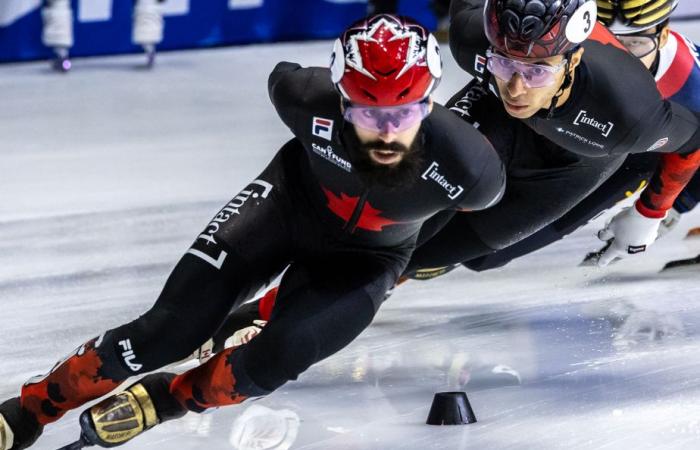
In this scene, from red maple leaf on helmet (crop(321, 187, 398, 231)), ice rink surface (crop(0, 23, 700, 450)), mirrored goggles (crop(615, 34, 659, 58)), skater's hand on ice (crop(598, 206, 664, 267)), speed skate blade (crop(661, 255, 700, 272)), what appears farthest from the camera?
speed skate blade (crop(661, 255, 700, 272))

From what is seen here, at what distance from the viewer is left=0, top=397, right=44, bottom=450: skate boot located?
13.1 ft

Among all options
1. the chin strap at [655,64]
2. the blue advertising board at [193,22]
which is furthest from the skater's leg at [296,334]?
the blue advertising board at [193,22]

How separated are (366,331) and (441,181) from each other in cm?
151

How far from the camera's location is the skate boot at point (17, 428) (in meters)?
3.99

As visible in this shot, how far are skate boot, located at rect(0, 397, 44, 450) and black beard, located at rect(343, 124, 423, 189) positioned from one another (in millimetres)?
1264

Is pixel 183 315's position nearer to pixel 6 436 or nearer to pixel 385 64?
pixel 6 436

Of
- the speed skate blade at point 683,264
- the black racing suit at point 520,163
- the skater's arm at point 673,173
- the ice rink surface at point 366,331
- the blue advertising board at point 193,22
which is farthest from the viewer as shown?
the blue advertising board at point 193,22

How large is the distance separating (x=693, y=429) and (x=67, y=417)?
2046 millimetres

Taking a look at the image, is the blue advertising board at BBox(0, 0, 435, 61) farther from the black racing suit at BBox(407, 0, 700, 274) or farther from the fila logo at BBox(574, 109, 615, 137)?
the fila logo at BBox(574, 109, 615, 137)

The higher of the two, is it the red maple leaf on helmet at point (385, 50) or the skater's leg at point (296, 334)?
the red maple leaf on helmet at point (385, 50)

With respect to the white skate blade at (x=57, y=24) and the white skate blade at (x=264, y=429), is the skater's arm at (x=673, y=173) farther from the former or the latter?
the white skate blade at (x=57, y=24)

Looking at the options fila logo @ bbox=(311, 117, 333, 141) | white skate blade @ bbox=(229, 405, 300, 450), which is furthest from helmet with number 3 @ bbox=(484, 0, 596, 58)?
white skate blade @ bbox=(229, 405, 300, 450)

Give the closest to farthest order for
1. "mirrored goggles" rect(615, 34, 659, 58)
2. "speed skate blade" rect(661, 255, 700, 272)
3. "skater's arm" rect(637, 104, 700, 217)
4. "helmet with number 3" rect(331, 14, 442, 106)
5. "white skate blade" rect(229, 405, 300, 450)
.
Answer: "helmet with number 3" rect(331, 14, 442, 106), "white skate blade" rect(229, 405, 300, 450), "skater's arm" rect(637, 104, 700, 217), "mirrored goggles" rect(615, 34, 659, 58), "speed skate blade" rect(661, 255, 700, 272)

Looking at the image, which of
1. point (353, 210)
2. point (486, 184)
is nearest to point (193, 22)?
point (353, 210)
